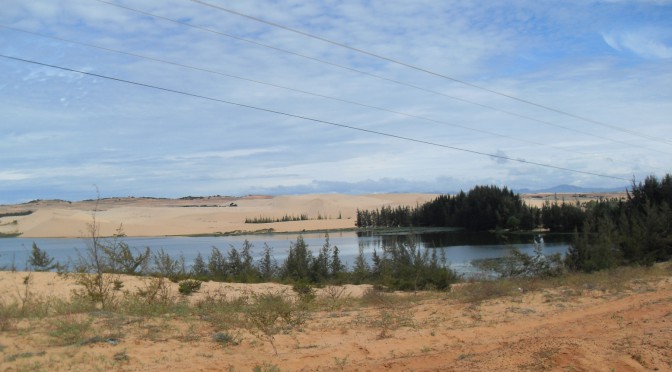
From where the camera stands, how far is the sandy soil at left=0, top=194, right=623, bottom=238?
315 feet

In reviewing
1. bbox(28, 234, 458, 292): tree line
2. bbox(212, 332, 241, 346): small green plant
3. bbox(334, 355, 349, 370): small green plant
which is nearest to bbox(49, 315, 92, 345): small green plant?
bbox(212, 332, 241, 346): small green plant

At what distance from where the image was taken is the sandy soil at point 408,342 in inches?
285

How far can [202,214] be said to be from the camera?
126625mm

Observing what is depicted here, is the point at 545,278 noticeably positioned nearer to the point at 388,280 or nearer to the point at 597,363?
the point at 388,280

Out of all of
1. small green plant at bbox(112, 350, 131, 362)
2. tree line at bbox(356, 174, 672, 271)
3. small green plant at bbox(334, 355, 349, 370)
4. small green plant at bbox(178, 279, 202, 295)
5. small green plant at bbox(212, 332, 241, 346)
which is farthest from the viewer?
tree line at bbox(356, 174, 672, 271)

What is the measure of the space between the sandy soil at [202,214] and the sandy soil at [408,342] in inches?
2940

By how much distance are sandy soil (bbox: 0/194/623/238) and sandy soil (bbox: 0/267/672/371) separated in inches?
2940

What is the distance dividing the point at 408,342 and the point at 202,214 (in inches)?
4789

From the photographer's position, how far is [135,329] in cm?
982

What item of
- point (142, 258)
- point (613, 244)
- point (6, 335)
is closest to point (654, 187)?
point (613, 244)

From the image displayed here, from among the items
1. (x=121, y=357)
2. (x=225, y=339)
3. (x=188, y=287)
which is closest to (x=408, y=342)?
(x=225, y=339)

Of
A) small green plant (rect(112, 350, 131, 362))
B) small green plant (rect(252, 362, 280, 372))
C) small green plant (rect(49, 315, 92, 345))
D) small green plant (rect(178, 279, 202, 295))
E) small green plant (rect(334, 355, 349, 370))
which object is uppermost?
small green plant (rect(49, 315, 92, 345))

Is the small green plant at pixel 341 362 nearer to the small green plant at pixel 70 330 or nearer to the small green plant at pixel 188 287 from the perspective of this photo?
the small green plant at pixel 70 330

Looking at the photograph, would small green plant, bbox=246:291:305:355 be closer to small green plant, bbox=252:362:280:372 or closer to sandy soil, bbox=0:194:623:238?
small green plant, bbox=252:362:280:372
